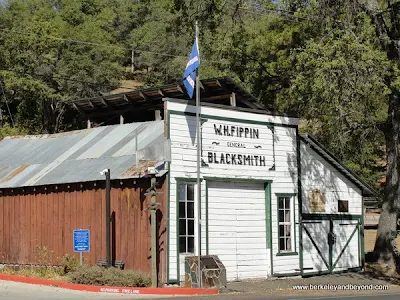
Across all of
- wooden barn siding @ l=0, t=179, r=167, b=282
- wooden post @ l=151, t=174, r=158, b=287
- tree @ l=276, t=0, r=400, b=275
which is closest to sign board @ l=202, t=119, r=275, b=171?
tree @ l=276, t=0, r=400, b=275

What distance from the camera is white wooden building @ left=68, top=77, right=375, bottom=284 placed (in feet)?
68.8

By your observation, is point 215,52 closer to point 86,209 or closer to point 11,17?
point 86,209

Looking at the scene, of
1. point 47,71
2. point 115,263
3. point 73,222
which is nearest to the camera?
point 115,263

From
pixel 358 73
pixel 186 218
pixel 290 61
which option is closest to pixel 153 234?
pixel 186 218

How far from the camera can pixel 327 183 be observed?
87.5 feet

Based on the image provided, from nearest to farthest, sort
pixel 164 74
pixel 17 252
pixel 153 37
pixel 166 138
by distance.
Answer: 1. pixel 166 138
2. pixel 17 252
3. pixel 164 74
4. pixel 153 37

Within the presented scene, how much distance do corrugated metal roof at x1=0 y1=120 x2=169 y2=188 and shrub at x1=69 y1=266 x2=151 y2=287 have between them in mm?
2804

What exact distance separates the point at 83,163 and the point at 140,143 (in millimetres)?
2225

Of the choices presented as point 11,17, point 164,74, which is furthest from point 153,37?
point 11,17

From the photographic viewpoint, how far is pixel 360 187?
28.0 metres

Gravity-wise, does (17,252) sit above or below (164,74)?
below

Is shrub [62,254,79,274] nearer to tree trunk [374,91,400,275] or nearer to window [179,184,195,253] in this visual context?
window [179,184,195,253]

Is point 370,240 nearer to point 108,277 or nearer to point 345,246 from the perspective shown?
point 345,246

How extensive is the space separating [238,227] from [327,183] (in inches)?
217
